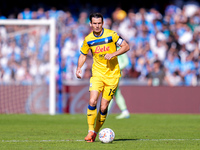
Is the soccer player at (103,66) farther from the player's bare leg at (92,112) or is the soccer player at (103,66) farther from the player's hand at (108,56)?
the player's hand at (108,56)

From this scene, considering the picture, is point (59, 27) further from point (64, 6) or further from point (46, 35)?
point (64, 6)

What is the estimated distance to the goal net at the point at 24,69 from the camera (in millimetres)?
15712

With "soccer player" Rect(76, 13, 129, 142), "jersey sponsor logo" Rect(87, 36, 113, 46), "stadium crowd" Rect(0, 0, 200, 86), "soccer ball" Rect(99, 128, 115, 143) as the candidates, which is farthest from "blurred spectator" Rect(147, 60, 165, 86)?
"soccer ball" Rect(99, 128, 115, 143)

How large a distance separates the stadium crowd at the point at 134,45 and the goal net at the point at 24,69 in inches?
1.4

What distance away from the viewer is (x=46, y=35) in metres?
16.6

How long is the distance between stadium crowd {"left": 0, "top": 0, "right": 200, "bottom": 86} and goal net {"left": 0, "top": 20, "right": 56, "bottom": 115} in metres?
0.03

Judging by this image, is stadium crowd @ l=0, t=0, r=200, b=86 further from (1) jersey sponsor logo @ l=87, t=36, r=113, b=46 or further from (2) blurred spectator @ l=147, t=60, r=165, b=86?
(1) jersey sponsor logo @ l=87, t=36, r=113, b=46

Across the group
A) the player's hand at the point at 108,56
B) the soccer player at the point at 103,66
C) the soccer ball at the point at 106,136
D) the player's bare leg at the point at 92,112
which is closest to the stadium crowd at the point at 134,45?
the soccer player at the point at 103,66

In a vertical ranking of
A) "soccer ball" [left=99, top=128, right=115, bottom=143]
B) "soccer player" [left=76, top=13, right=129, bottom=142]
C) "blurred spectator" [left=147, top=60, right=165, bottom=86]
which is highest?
"soccer player" [left=76, top=13, right=129, bottom=142]

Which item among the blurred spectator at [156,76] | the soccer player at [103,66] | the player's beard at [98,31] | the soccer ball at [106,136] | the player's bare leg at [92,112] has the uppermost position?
the player's beard at [98,31]

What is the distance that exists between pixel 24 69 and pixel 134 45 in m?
5.62

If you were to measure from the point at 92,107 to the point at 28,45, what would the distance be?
28.9ft

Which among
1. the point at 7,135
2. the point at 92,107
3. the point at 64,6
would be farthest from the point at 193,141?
the point at 64,6

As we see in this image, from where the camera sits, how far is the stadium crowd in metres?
16.0
